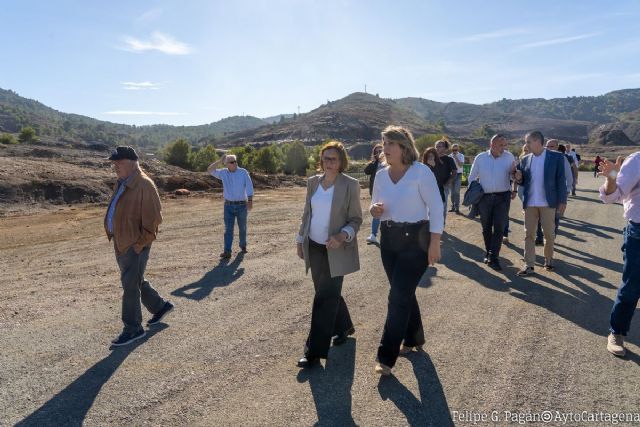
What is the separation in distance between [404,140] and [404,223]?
0.66 metres

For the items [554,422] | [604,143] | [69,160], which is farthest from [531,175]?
[604,143]

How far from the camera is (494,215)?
716cm

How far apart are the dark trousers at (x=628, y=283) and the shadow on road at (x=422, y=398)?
1.81 metres

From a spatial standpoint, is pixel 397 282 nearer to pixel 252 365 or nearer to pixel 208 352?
pixel 252 365

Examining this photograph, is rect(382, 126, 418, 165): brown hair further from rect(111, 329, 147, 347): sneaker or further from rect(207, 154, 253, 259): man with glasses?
rect(207, 154, 253, 259): man with glasses

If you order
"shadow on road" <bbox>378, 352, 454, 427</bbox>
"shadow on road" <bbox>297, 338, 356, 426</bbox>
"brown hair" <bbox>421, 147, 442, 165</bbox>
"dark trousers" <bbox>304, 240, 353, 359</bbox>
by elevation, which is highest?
"brown hair" <bbox>421, 147, 442, 165</bbox>

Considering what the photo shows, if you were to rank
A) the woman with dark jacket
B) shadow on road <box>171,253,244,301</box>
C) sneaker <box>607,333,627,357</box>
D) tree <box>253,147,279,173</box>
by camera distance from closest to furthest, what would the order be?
sneaker <box>607,333,627,357</box> < shadow on road <box>171,253,244,301</box> < the woman with dark jacket < tree <box>253,147,279,173</box>

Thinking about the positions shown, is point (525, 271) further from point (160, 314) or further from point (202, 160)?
point (202, 160)

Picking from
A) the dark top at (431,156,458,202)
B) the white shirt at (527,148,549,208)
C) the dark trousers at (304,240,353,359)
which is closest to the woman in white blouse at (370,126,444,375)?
the dark trousers at (304,240,353,359)

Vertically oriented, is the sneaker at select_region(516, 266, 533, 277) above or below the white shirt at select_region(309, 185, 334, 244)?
below

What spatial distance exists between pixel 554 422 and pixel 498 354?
3.38 ft

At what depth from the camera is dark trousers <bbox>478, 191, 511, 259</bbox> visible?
706 centimetres

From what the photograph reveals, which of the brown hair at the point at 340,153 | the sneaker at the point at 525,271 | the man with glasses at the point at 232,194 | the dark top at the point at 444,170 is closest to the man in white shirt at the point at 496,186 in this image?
the sneaker at the point at 525,271

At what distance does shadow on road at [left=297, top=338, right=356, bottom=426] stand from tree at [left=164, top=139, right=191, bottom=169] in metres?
32.7
